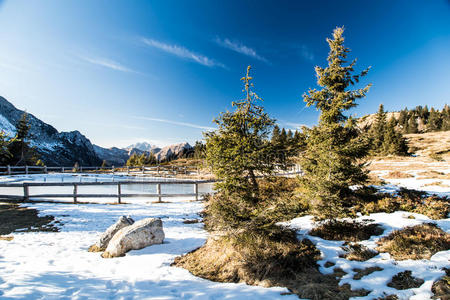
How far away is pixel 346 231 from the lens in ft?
22.0

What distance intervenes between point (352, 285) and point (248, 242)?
254 centimetres

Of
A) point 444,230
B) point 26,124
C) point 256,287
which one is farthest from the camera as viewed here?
point 26,124

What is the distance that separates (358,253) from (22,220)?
1464 cm

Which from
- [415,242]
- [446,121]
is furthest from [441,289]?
[446,121]

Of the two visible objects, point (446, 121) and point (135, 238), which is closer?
point (135, 238)

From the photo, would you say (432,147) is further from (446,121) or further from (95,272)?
(95,272)

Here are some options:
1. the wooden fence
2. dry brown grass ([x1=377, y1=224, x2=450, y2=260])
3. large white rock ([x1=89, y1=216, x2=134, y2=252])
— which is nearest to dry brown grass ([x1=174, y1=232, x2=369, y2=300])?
dry brown grass ([x1=377, y1=224, x2=450, y2=260])

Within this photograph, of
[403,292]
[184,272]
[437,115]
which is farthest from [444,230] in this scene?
[437,115]

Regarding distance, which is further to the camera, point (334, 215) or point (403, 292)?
point (334, 215)

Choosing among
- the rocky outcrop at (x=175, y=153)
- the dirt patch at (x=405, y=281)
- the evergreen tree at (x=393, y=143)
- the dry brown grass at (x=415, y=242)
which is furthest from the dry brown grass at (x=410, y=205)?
the rocky outcrop at (x=175, y=153)

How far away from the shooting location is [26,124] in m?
40.9

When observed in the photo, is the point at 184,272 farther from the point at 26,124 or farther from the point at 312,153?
the point at 26,124

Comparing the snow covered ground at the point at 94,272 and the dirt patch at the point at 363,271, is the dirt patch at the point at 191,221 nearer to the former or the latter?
the snow covered ground at the point at 94,272

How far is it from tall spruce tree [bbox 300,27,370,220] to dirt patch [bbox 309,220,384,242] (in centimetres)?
41
